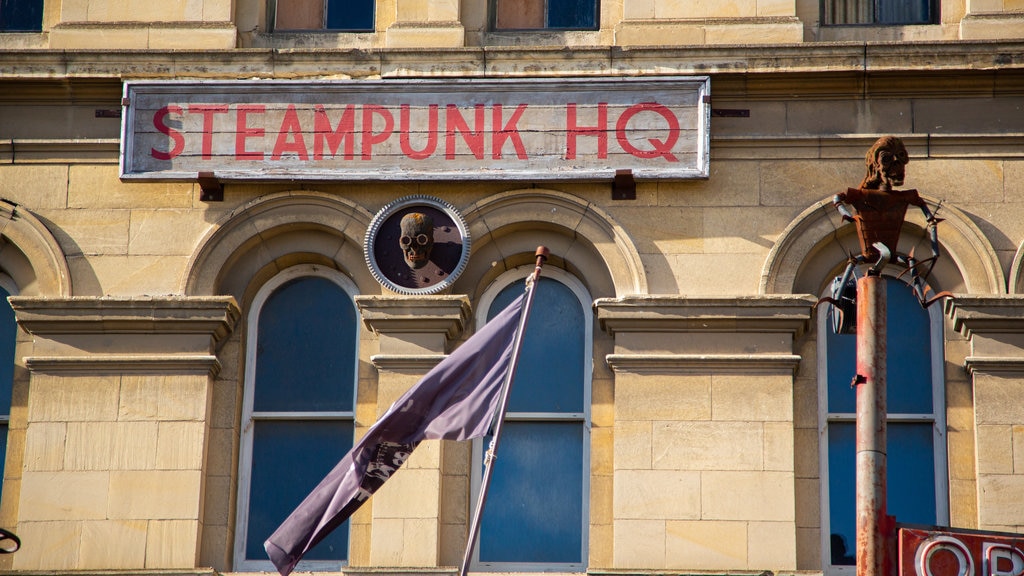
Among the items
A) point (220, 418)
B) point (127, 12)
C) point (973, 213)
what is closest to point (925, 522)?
point (973, 213)

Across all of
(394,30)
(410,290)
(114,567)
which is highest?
(394,30)

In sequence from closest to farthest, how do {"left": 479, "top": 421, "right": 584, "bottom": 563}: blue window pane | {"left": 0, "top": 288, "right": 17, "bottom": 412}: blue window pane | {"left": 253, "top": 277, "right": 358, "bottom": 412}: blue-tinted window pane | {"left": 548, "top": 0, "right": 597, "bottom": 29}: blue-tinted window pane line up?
{"left": 479, "top": 421, "right": 584, "bottom": 563}: blue window pane < {"left": 253, "top": 277, "right": 358, "bottom": 412}: blue-tinted window pane < {"left": 0, "top": 288, "right": 17, "bottom": 412}: blue window pane < {"left": 548, "top": 0, "right": 597, "bottom": 29}: blue-tinted window pane

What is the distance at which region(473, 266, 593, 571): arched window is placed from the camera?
57.3 feet

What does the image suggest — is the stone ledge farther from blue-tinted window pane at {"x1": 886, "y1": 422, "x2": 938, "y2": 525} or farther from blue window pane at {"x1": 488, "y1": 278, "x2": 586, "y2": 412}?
blue-tinted window pane at {"x1": 886, "y1": 422, "x2": 938, "y2": 525}

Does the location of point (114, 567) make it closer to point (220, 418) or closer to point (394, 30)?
point (220, 418)

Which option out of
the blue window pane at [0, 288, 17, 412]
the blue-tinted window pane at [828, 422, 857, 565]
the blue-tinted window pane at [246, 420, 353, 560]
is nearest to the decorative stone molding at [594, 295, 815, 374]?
the blue-tinted window pane at [828, 422, 857, 565]

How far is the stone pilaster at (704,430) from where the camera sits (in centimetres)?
1675

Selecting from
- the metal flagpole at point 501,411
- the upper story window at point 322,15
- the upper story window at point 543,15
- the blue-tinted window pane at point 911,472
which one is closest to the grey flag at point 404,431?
the metal flagpole at point 501,411

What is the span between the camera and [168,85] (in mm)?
18484

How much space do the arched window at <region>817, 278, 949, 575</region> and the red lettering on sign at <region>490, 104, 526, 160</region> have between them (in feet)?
11.2

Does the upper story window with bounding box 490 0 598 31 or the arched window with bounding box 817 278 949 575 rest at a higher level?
the upper story window with bounding box 490 0 598 31

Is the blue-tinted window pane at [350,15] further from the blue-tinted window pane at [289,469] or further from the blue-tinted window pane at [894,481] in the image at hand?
the blue-tinted window pane at [894,481]

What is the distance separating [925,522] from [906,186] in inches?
128

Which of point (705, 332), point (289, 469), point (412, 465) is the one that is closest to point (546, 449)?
point (412, 465)
